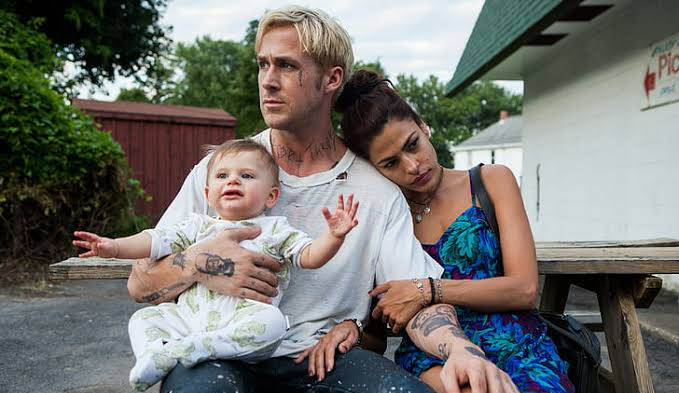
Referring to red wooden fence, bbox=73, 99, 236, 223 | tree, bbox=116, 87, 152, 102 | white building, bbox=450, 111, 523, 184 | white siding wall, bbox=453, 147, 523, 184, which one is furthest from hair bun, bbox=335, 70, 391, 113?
tree, bbox=116, 87, 152, 102

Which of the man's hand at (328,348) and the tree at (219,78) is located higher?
the tree at (219,78)

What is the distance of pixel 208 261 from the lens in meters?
2.03

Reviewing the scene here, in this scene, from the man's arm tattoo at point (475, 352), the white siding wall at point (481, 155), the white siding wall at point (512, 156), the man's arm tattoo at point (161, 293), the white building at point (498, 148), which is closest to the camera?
the man's arm tattoo at point (475, 352)

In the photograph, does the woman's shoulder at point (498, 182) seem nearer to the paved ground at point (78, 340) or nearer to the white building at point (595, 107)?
the paved ground at point (78, 340)

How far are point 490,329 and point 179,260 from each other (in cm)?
109

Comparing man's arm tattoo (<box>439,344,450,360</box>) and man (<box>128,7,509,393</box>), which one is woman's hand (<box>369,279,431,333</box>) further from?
man's arm tattoo (<box>439,344,450,360</box>)

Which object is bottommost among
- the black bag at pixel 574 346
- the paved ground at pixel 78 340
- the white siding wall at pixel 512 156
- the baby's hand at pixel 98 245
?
the paved ground at pixel 78 340

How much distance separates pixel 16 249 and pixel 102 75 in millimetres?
11983

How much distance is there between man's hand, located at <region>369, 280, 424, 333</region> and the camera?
215cm

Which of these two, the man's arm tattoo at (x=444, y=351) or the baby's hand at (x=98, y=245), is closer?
the baby's hand at (x=98, y=245)

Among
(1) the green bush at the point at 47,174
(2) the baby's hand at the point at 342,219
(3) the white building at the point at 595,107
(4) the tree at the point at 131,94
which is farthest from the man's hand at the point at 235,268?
(4) the tree at the point at 131,94

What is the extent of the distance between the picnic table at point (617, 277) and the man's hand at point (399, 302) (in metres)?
0.74

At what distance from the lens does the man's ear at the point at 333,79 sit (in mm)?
2344

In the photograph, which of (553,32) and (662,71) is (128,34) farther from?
(662,71)
